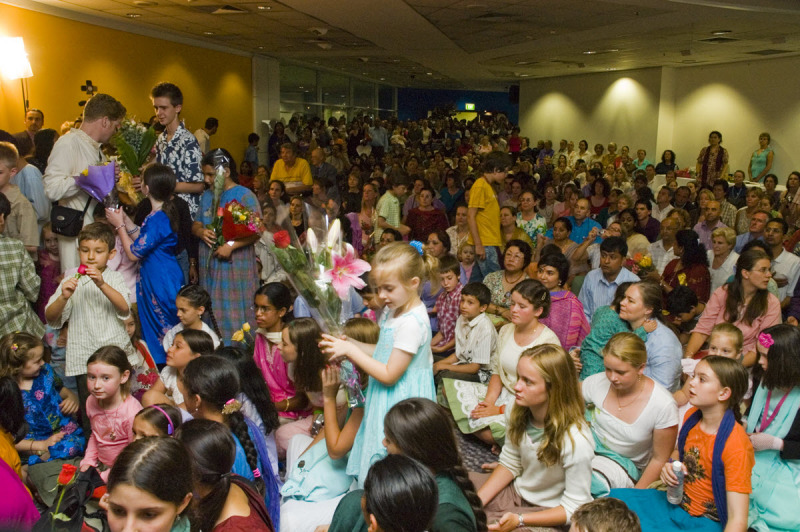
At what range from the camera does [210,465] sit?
214cm

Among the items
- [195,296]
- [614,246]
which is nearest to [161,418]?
[195,296]

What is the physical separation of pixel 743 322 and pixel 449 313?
187cm

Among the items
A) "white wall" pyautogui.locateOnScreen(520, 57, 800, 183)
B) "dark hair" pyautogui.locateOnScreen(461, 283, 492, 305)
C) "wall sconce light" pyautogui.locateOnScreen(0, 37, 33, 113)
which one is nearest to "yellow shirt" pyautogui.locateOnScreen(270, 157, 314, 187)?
"wall sconce light" pyautogui.locateOnScreen(0, 37, 33, 113)

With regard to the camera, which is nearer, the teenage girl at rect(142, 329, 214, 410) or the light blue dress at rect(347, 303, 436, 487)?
the light blue dress at rect(347, 303, 436, 487)

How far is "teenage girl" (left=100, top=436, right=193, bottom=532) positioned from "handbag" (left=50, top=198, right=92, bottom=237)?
2609 mm

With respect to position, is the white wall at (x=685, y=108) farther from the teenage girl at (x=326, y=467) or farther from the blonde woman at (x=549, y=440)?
the teenage girl at (x=326, y=467)

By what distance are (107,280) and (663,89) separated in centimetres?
1464

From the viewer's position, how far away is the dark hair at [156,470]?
1.84 meters

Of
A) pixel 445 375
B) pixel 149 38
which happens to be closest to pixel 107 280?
pixel 445 375

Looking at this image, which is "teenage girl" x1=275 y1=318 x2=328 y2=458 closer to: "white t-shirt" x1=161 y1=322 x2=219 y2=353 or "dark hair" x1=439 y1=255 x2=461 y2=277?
"white t-shirt" x1=161 y1=322 x2=219 y2=353

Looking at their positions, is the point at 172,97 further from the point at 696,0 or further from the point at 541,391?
the point at 696,0

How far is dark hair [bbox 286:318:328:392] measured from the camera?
3.27m

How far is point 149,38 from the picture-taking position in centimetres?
1078

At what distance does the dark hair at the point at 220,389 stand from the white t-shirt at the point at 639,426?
5.02ft
